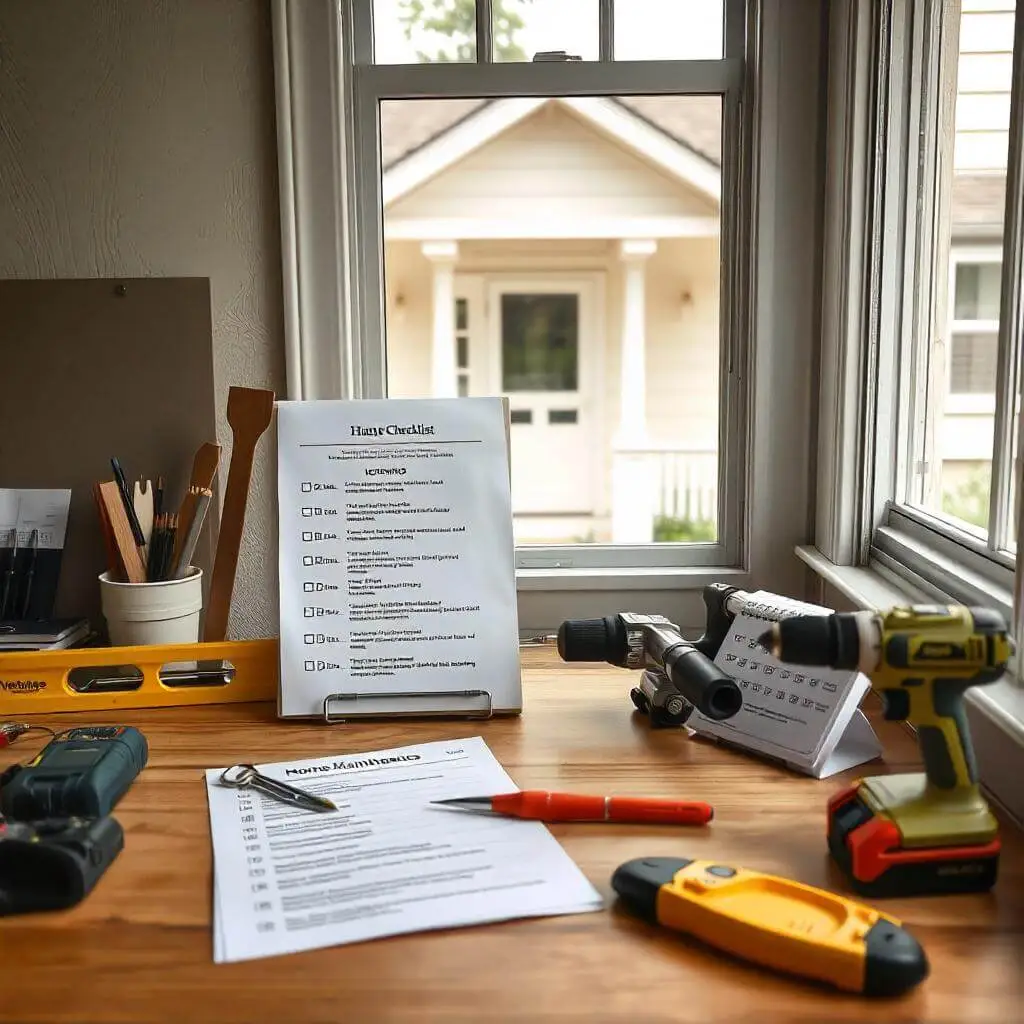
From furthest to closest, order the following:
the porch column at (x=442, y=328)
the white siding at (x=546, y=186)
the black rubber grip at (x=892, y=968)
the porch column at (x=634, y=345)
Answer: the porch column at (x=634, y=345)
the porch column at (x=442, y=328)
the white siding at (x=546, y=186)
the black rubber grip at (x=892, y=968)

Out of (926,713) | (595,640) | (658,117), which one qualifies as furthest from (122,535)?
(658,117)

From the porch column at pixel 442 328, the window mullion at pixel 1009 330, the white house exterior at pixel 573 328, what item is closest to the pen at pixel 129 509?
the window mullion at pixel 1009 330

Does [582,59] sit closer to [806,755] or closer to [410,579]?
[410,579]

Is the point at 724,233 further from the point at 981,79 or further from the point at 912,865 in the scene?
the point at 912,865

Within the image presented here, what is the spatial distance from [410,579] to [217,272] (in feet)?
2.14

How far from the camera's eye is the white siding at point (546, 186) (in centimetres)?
404

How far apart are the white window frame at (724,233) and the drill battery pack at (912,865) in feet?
2.77

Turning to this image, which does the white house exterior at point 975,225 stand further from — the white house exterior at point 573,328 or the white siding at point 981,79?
the white house exterior at point 573,328

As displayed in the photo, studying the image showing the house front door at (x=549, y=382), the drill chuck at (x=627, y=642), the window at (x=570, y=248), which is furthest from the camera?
the house front door at (x=549, y=382)

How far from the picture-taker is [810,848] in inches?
34.4

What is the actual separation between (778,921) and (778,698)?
376mm

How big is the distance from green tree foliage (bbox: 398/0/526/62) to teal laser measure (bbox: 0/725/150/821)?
1.16m

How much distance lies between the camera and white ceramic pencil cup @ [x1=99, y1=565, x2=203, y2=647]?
1.38 meters

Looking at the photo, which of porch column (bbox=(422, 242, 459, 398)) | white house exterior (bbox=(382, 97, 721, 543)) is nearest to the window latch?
white house exterior (bbox=(382, 97, 721, 543))
